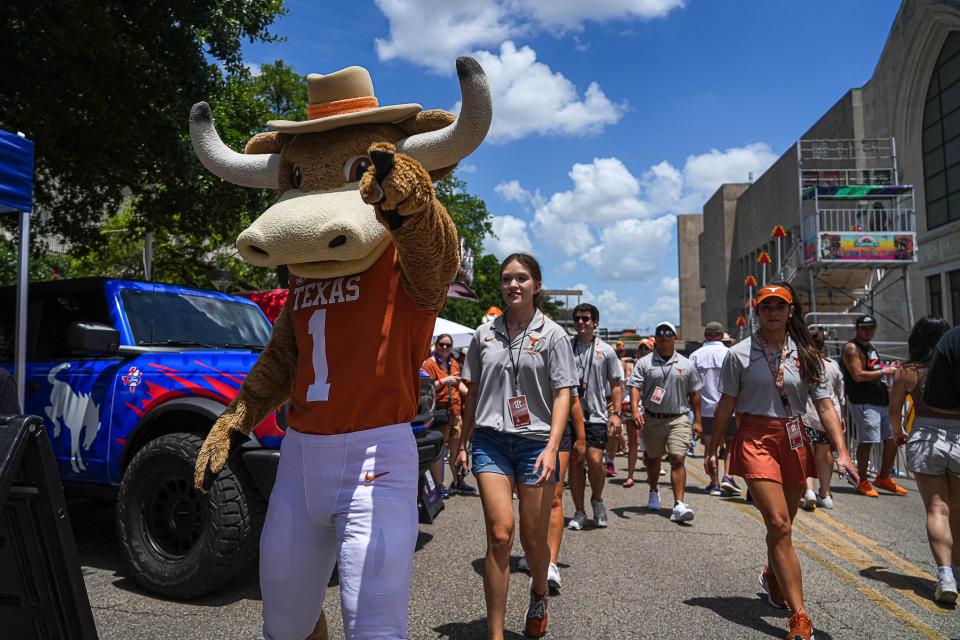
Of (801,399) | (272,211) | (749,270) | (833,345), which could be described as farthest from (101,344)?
(749,270)

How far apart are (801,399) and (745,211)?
44.6 metres

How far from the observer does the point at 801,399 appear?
13.9 feet

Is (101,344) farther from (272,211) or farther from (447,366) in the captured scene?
(447,366)

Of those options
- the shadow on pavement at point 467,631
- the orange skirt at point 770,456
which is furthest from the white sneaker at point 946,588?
the shadow on pavement at point 467,631

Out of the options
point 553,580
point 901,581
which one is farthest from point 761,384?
point 901,581

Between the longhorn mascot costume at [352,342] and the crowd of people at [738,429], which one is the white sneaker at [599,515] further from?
the longhorn mascot costume at [352,342]

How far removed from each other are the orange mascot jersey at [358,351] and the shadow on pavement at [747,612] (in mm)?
2791

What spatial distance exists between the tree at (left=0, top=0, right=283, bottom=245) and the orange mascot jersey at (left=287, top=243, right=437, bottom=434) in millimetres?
7356

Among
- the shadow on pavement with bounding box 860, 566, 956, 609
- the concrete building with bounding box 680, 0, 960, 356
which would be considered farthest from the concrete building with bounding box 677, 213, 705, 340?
the shadow on pavement with bounding box 860, 566, 956, 609

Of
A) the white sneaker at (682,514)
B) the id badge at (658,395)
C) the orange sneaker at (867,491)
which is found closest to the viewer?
the white sneaker at (682,514)

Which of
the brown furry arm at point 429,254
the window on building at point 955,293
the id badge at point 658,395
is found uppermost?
the window on building at point 955,293

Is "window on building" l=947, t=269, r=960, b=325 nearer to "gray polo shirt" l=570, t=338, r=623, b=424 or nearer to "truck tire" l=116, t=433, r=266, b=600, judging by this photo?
"gray polo shirt" l=570, t=338, r=623, b=424

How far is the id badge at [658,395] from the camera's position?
749 cm

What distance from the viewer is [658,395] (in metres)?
7.52
